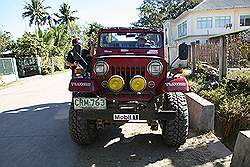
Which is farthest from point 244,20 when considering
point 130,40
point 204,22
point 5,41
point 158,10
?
point 130,40

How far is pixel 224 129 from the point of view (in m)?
5.88

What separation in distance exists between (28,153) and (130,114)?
1919 mm

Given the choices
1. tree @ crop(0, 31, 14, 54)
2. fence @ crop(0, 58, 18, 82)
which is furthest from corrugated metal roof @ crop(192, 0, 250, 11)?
tree @ crop(0, 31, 14, 54)

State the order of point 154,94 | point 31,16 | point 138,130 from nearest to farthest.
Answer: point 154,94
point 138,130
point 31,16

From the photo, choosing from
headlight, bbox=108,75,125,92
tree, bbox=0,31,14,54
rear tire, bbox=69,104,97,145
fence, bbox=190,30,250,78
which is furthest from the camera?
tree, bbox=0,31,14,54

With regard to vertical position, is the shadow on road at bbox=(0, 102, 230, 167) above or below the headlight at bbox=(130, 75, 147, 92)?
below

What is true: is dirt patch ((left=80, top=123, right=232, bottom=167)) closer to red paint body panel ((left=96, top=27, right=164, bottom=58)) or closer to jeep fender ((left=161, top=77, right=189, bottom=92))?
jeep fender ((left=161, top=77, right=189, bottom=92))

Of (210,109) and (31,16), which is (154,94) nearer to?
(210,109)

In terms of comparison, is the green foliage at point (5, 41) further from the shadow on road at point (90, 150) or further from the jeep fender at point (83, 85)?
the jeep fender at point (83, 85)

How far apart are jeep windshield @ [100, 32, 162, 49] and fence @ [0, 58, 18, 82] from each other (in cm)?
1692

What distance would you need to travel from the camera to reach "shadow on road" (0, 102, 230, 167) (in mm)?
4262

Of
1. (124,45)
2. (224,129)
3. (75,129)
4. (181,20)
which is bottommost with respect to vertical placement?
(224,129)

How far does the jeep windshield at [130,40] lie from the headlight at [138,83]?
1.27 m

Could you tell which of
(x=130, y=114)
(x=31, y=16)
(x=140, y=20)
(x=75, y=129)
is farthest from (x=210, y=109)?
(x=140, y=20)
